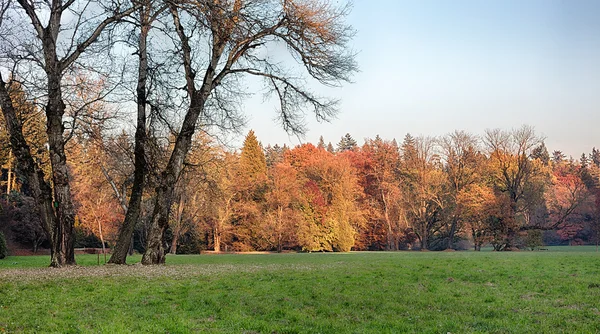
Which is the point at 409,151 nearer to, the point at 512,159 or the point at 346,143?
the point at 512,159

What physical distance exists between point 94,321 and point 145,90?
1215cm

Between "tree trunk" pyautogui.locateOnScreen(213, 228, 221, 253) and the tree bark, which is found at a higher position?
the tree bark

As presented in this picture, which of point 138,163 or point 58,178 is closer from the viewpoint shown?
point 58,178

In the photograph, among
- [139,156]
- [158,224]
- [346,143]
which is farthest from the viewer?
[346,143]

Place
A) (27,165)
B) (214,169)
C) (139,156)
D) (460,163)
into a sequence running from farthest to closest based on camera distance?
(460,163) < (214,169) < (139,156) < (27,165)

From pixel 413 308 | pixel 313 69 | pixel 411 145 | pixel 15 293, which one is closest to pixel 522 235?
pixel 411 145

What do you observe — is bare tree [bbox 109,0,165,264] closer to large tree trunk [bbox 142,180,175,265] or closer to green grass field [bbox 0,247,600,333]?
large tree trunk [bbox 142,180,175,265]

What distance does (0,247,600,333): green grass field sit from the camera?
6.82m

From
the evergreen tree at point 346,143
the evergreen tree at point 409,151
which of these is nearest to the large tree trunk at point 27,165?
the evergreen tree at point 409,151

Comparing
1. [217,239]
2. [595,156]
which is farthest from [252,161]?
[595,156]

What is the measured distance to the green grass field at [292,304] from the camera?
6820 mm

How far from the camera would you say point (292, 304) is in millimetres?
8758

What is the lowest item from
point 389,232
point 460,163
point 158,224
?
point 389,232

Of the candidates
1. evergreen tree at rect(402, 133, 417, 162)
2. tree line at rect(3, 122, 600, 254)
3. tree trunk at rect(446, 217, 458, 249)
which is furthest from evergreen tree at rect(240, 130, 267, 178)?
tree trunk at rect(446, 217, 458, 249)
